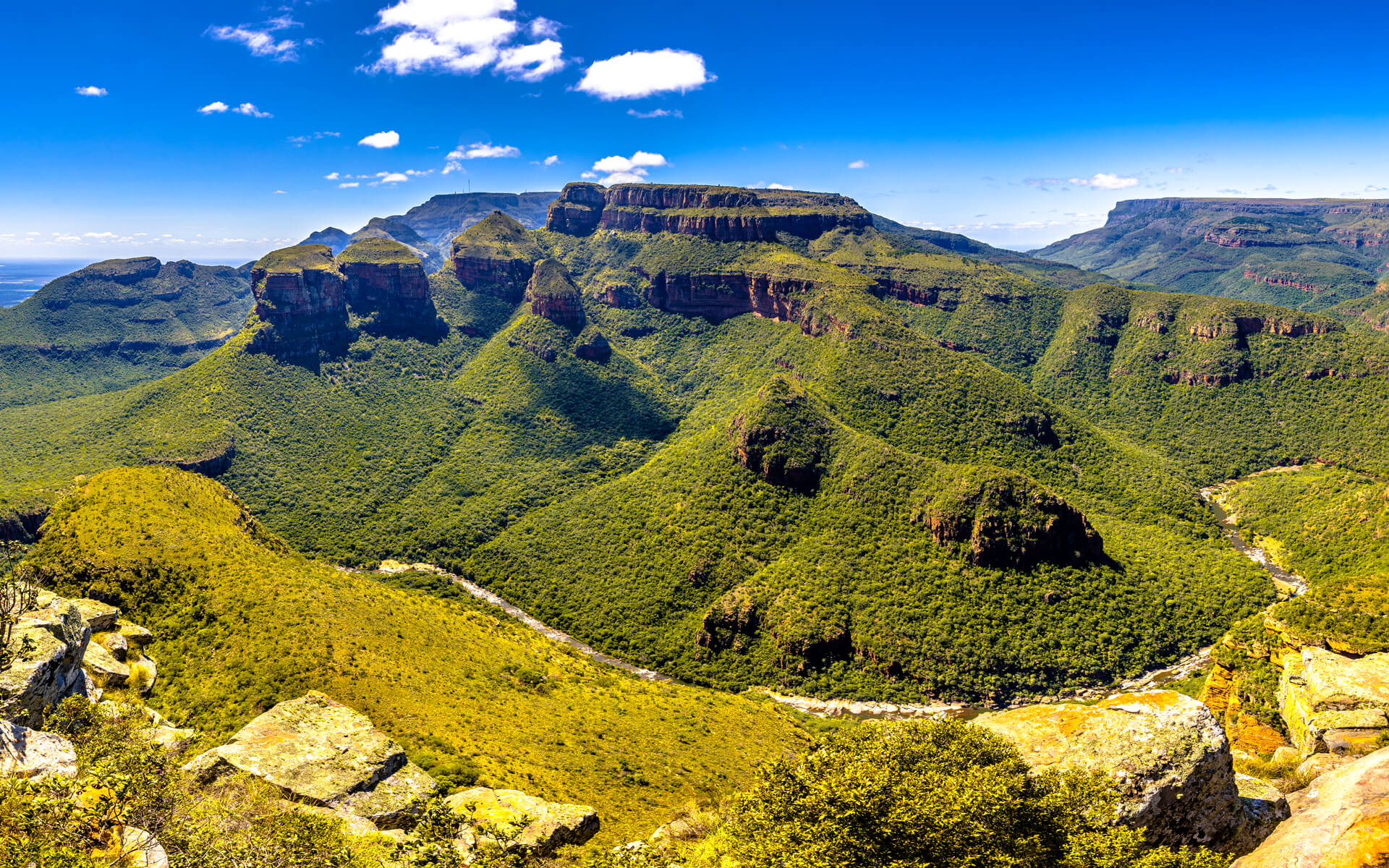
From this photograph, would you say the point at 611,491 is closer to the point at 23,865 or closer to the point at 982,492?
the point at 982,492

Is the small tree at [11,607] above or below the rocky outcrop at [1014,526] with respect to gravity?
above

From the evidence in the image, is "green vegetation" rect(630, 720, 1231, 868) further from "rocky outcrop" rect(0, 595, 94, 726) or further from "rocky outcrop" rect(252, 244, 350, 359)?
"rocky outcrop" rect(252, 244, 350, 359)

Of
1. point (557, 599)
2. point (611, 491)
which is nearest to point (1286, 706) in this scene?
point (557, 599)

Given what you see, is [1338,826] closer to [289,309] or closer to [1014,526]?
[1014,526]

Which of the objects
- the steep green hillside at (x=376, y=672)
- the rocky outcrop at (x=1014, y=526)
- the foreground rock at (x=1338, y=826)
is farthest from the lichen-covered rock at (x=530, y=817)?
the rocky outcrop at (x=1014, y=526)

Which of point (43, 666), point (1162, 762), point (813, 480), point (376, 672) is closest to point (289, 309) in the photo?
point (376, 672)

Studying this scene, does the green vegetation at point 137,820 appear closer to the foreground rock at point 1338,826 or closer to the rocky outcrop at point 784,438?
the foreground rock at point 1338,826

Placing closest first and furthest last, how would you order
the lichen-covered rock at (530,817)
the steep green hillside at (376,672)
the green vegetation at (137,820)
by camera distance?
the green vegetation at (137,820) < the lichen-covered rock at (530,817) < the steep green hillside at (376,672)
